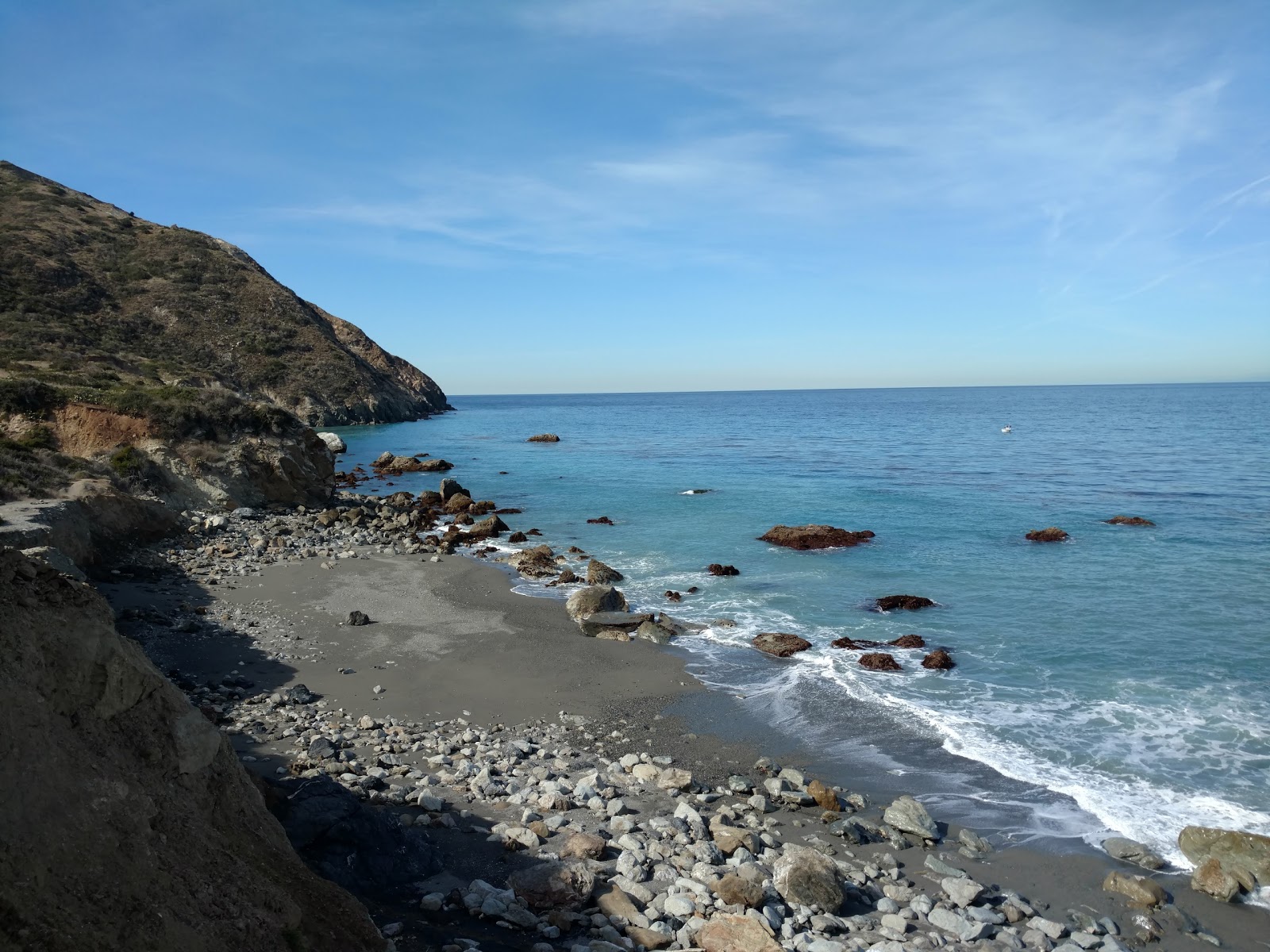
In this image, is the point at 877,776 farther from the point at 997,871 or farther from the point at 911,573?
the point at 911,573

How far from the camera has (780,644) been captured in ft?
59.4

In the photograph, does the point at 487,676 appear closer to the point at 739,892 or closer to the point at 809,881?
the point at 739,892

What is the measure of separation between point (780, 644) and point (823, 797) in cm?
705

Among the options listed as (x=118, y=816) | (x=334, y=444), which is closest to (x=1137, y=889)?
(x=118, y=816)

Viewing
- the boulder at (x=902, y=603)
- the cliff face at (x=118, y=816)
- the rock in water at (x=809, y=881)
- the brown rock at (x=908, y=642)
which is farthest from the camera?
the boulder at (x=902, y=603)

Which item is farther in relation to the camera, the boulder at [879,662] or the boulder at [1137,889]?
the boulder at [879,662]

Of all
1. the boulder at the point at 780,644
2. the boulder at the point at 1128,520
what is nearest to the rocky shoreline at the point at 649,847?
the boulder at the point at 780,644

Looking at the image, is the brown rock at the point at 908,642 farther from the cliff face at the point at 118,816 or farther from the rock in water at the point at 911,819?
the cliff face at the point at 118,816

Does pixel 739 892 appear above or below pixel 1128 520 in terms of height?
below

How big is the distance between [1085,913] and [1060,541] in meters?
23.1

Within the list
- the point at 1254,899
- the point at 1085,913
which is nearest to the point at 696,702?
the point at 1085,913

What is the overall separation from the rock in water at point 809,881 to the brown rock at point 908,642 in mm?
10323

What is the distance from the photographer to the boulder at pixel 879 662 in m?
17.0

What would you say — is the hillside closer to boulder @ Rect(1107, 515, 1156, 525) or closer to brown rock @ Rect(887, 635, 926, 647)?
brown rock @ Rect(887, 635, 926, 647)
